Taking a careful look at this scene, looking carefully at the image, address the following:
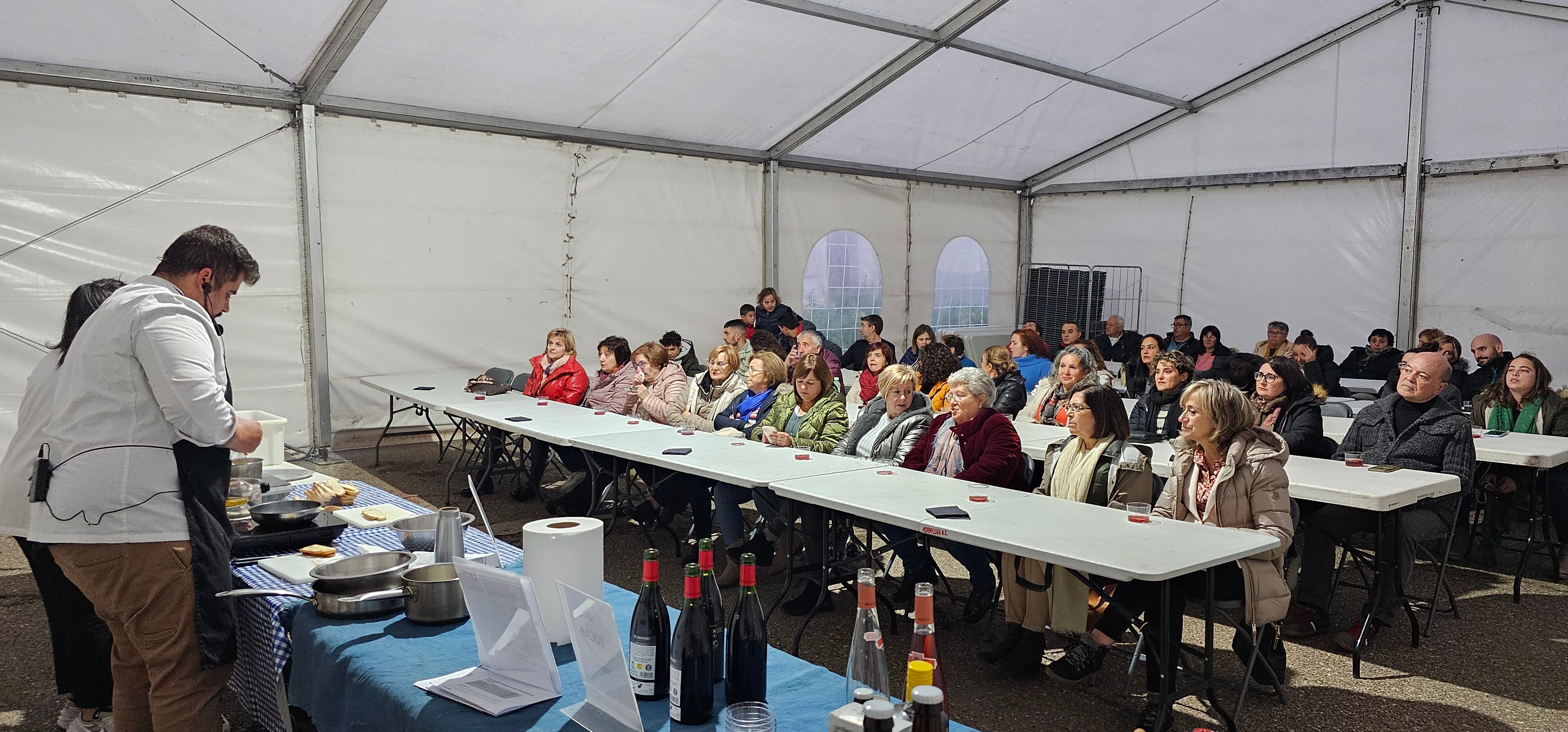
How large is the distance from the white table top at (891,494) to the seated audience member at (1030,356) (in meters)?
3.02

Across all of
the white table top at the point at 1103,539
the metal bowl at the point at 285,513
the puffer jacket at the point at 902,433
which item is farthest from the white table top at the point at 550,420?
the white table top at the point at 1103,539

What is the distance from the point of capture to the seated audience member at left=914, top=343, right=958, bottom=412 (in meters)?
5.50

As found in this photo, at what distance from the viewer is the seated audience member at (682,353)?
303 inches

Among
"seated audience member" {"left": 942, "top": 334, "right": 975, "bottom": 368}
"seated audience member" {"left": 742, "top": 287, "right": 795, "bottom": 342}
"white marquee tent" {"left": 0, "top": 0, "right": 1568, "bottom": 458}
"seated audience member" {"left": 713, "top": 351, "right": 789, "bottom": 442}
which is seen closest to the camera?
"seated audience member" {"left": 713, "top": 351, "right": 789, "bottom": 442}

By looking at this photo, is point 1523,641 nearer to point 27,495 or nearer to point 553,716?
point 553,716

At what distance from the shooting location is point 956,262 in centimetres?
1205

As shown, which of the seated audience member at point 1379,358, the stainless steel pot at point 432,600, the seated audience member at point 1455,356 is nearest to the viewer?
the stainless steel pot at point 432,600

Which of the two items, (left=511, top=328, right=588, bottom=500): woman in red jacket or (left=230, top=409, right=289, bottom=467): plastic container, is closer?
(left=230, top=409, right=289, bottom=467): plastic container

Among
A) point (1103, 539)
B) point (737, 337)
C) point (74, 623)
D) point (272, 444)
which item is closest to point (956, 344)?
point (737, 337)

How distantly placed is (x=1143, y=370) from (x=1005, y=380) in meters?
3.83

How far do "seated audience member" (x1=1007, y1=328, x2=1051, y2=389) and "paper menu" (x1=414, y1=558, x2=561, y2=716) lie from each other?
5449 millimetres

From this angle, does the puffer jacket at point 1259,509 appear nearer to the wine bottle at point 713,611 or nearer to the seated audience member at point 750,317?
the wine bottle at point 713,611

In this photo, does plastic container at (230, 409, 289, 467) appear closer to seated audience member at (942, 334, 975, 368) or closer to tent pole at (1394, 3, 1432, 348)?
seated audience member at (942, 334, 975, 368)

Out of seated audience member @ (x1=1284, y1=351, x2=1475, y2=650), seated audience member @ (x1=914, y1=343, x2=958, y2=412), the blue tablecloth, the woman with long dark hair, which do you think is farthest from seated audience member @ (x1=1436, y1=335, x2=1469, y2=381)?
the woman with long dark hair
